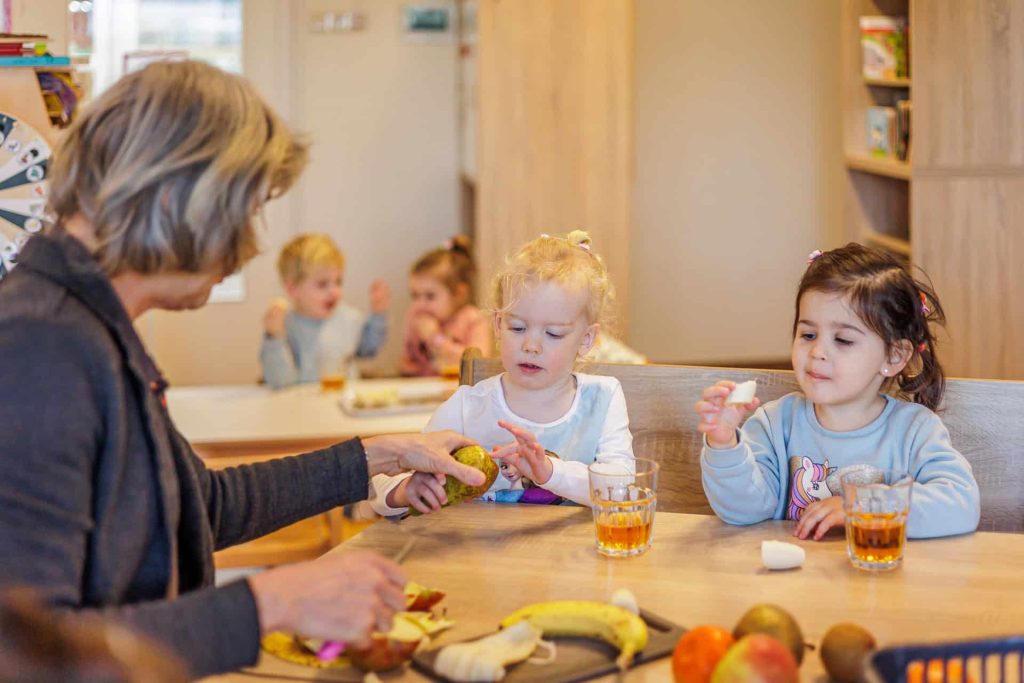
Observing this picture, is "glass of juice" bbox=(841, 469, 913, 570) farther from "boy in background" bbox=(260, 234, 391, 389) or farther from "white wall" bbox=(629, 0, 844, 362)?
"white wall" bbox=(629, 0, 844, 362)

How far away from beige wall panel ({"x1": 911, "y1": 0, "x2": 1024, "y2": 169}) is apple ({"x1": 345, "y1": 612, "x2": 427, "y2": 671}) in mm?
2901

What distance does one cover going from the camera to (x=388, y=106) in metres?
6.02

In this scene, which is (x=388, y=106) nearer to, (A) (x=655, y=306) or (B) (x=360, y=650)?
(A) (x=655, y=306)

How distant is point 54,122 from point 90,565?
1.29 metres

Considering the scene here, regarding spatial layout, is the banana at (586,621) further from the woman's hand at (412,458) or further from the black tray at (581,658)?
the woman's hand at (412,458)

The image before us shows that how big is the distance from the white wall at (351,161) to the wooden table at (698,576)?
14.3ft

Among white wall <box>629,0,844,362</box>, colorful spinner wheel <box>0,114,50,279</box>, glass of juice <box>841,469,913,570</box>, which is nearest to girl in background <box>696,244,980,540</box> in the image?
glass of juice <box>841,469,913,570</box>

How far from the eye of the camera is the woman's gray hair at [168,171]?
48.4 inches

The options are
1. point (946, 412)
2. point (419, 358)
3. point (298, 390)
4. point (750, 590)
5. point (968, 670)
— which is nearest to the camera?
point (968, 670)

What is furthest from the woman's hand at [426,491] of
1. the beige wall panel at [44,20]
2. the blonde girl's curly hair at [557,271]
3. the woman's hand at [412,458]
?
the beige wall panel at [44,20]

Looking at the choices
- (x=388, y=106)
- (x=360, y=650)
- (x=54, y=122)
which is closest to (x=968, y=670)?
(x=360, y=650)

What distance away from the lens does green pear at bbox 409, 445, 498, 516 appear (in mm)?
1747

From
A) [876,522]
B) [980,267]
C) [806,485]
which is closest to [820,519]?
[876,522]

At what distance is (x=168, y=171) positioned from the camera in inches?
48.3
